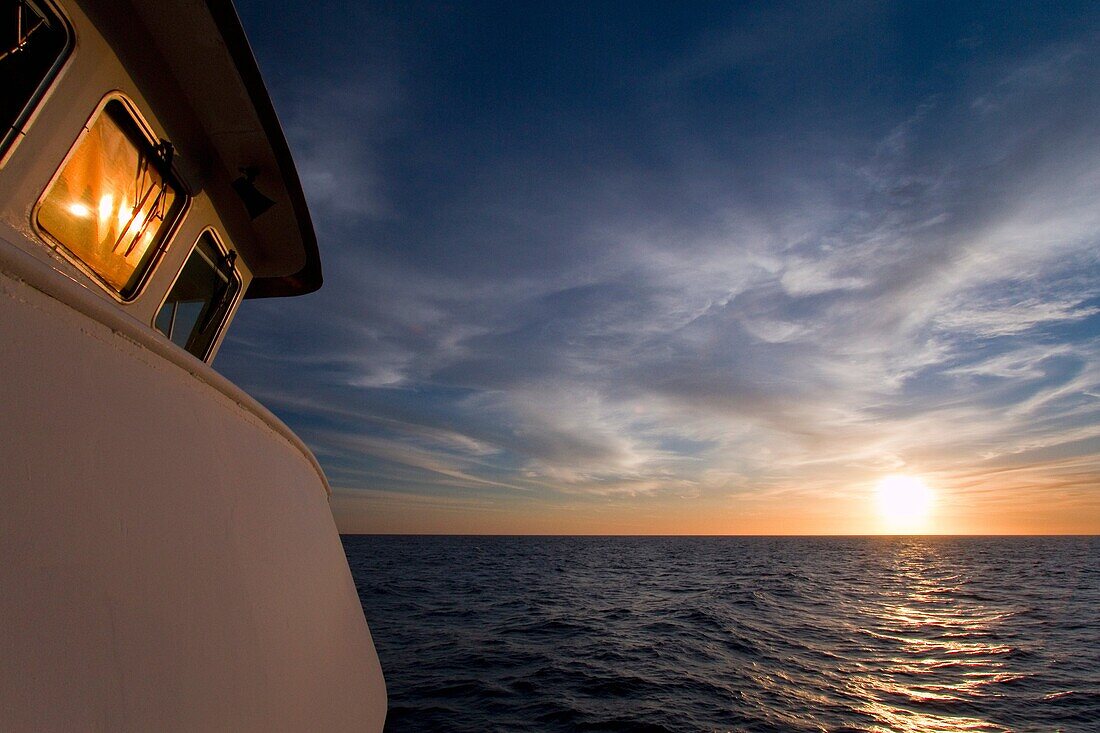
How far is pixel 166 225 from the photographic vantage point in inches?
135

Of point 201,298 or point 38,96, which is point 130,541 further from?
Result: point 201,298

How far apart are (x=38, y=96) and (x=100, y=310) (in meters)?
2.03

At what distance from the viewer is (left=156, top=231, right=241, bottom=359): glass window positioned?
3.81 m

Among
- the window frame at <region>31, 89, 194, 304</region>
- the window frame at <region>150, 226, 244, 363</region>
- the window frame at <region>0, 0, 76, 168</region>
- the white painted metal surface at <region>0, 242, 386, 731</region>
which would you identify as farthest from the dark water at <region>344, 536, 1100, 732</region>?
the window frame at <region>0, 0, 76, 168</region>

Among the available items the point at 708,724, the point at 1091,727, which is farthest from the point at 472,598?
the point at 1091,727

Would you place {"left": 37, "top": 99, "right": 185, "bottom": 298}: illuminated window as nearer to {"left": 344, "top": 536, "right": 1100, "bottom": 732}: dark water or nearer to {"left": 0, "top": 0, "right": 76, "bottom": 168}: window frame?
{"left": 0, "top": 0, "right": 76, "bottom": 168}: window frame

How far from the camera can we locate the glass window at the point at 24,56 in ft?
7.83

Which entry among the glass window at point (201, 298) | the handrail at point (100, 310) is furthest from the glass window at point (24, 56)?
the handrail at point (100, 310)

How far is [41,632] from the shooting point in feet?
3.43

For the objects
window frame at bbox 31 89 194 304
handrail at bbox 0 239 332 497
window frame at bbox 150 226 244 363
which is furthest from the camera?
window frame at bbox 150 226 244 363

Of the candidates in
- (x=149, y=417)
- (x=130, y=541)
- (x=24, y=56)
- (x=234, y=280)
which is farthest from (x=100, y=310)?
(x=234, y=280)

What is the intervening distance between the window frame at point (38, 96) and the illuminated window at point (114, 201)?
0.21 m

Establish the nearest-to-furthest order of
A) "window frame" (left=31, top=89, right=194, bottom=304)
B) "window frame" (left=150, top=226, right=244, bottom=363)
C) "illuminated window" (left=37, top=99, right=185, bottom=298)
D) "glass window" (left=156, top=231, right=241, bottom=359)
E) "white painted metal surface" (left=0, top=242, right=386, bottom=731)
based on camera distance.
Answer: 1. "white painted metal surface" (left=0, top=242, right=386, bottom=731)
2. "window frame" (left=31, top=89, right=194, bottom=304)
3. "illuminated window" (left=37, top=99, right=185, bottom=298)
4. "window frame" (left=150, top=226, right=244, bottom=363)
5. "glass window" (left=156, top=231, right=241, bottom=359)

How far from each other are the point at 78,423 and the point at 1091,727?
39.4 feet
